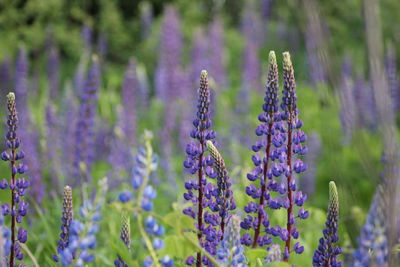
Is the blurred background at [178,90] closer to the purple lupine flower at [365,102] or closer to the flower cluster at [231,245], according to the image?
the purple lupine flower at [365,102]

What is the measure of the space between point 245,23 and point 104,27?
239cm

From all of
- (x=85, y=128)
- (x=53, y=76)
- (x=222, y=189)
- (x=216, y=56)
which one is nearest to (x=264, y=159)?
(x=222, y=189)

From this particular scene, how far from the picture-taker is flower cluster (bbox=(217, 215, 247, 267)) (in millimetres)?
1609

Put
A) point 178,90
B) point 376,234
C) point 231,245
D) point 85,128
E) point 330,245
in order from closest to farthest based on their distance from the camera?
1. point 376,234
2. point 231,245
3. point 330,245
4. point 85,128
5. point 178,90

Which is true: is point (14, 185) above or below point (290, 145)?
below

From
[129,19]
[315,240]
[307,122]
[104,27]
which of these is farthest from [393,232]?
[129,19]

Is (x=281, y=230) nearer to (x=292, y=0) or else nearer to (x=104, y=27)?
(x=292, y=0)

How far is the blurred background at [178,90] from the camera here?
1.82m

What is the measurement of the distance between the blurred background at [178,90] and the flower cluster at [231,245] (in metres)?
0.26

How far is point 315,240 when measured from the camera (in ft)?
12.9

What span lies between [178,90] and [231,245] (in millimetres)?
6094

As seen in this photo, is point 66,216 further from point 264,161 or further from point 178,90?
point 178,90

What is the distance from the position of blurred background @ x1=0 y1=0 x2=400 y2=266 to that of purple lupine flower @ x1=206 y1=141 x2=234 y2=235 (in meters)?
0.31

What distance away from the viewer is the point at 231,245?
1.64 meters
